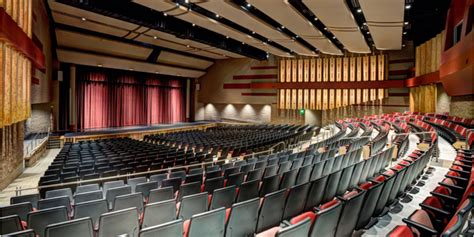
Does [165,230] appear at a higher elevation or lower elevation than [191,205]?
higher

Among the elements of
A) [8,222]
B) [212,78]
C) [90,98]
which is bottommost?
[8,222]

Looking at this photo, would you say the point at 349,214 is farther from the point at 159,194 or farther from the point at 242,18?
the point at 242,18

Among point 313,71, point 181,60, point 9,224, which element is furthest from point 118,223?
point 313,71

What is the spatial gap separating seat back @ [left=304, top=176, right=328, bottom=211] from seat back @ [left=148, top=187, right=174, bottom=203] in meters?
1.90

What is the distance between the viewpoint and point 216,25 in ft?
40.7

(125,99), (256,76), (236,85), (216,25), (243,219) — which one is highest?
(216,25)

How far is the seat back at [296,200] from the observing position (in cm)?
329

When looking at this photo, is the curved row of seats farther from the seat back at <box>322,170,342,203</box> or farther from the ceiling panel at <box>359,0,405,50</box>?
the ceiling panel at <box>359,0,405,50</box>

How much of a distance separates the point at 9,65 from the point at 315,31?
35.2 ft

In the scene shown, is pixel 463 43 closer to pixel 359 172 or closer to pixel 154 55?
pixel 359 172

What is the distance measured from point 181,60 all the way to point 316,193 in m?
18.1

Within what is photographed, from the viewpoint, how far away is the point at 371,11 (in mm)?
9148

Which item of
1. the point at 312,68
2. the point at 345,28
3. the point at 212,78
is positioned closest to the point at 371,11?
the point at 345,28

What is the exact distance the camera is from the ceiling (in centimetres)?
955
